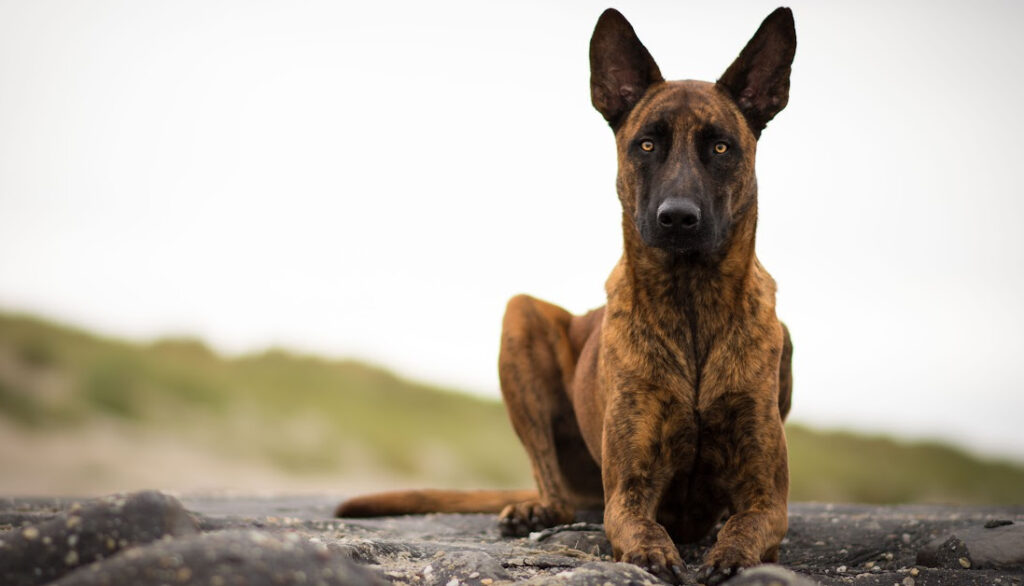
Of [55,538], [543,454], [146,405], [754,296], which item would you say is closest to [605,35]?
[754,296]

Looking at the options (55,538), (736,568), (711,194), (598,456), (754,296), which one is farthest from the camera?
(598,456)

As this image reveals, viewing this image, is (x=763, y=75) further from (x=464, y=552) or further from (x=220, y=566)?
(x=220, y=566)

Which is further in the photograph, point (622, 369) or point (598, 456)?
point (598, 456)

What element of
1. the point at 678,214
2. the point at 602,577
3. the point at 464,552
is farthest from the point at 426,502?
the point at 602,577

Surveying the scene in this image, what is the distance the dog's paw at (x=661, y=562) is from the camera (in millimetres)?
3926

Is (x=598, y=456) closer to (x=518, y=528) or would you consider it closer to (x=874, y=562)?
(x=518, y=528)

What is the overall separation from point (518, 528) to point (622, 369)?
5.39ft

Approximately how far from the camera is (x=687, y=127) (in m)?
4.61

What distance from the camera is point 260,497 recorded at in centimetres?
922

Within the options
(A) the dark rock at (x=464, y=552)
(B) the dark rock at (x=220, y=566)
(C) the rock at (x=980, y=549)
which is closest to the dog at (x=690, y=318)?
(A) the dark rock at (x=464, y=552)

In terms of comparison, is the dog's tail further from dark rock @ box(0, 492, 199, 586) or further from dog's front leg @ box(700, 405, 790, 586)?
dark rock @ box(0, 492, 199, 586)

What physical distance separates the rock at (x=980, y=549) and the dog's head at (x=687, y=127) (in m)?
2.14

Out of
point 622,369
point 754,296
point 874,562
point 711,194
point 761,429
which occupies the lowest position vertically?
point 874,562

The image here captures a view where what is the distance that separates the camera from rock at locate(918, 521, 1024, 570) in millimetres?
4871
